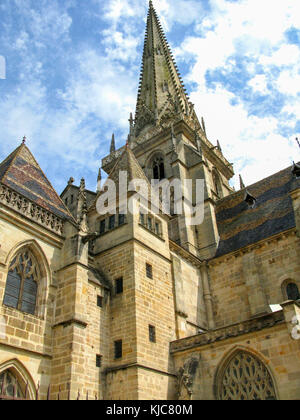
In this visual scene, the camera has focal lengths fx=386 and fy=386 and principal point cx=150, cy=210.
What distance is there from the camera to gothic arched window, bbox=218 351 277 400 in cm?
1159

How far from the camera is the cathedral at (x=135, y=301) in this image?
414 inches

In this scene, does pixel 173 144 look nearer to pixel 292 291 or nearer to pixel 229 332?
pixel 292 291

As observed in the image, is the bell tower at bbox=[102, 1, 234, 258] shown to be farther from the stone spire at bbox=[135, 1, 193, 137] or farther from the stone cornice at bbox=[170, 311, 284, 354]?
the stone cornice at bbox=[170, 311, 284, 354]

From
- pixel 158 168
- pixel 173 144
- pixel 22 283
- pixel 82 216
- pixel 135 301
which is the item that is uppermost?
pixel 173 144

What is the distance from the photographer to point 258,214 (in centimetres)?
2073

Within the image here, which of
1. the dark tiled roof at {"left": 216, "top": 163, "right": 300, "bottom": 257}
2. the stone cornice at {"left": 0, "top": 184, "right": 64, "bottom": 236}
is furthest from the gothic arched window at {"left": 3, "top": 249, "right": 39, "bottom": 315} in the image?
the dark tiled roof at {"left": 216, "top": 163, "right": 300, "bottom": 257}

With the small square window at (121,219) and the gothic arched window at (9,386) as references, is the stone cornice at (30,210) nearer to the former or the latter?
the small square window at (121,219)

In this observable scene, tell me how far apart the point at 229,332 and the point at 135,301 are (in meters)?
3.32

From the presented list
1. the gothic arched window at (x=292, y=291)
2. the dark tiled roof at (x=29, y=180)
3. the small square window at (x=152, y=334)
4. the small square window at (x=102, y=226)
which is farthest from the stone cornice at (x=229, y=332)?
the dark tiled roof at (x=29, y=180)

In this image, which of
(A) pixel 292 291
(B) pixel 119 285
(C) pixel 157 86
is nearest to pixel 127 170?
(B) pixel 119 285

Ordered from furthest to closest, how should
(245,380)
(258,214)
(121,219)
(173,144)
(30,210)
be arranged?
1. (173,144)
2. (258,214)
3. (121,219)
4. (245,380)
5. (30,210)
